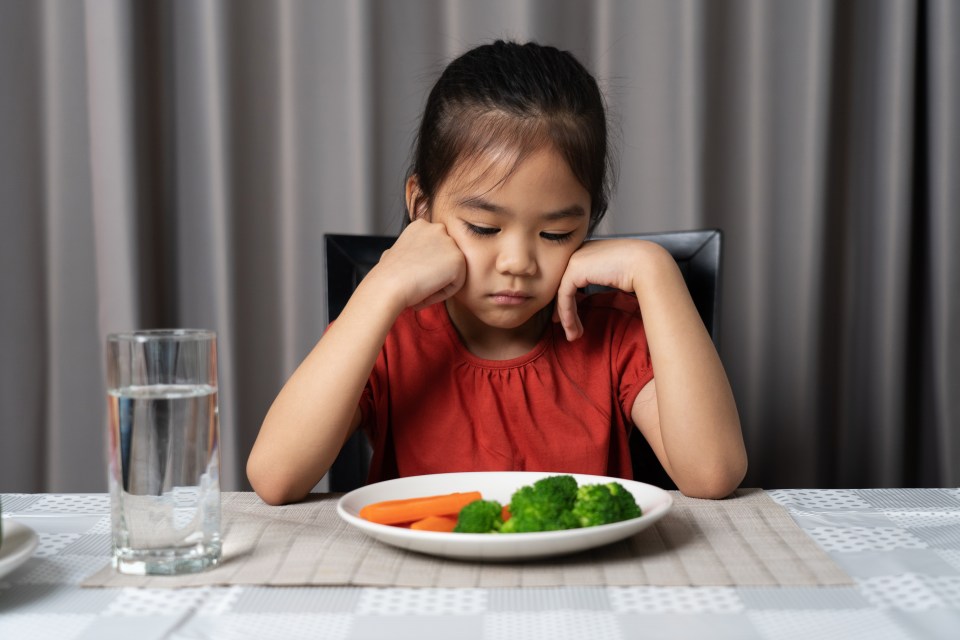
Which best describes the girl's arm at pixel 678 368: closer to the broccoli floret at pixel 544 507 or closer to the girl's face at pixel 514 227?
the girl's face at pixel 514 227

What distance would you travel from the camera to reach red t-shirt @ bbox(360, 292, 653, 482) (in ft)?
4.17

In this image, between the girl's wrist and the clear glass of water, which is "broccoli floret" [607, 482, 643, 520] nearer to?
the clear glass of water

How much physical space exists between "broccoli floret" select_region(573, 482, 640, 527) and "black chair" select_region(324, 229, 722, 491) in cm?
56

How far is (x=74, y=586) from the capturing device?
0.69 m

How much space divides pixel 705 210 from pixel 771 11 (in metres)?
0.42

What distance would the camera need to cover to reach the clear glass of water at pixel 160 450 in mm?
695

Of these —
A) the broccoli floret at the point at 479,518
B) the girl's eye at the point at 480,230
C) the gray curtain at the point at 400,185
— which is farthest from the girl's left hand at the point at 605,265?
the gray curtain at the point at 400,185

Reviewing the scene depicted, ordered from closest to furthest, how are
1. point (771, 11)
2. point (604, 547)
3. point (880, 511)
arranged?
point (604, 547) → point (880, 511) → point (771, 11)

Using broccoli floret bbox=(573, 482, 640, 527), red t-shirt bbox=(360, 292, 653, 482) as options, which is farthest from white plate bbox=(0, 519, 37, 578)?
red t-shirt bbox=(360, 292, 653, 482)

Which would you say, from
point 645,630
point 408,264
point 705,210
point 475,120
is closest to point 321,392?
point 408,264

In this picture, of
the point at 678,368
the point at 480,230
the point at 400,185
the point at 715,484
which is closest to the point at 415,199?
the point at 480,230

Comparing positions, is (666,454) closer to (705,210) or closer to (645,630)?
(645,630)

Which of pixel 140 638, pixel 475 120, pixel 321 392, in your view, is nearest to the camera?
pixel 140 638

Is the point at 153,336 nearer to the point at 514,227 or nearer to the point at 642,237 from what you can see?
the point at 514,227
